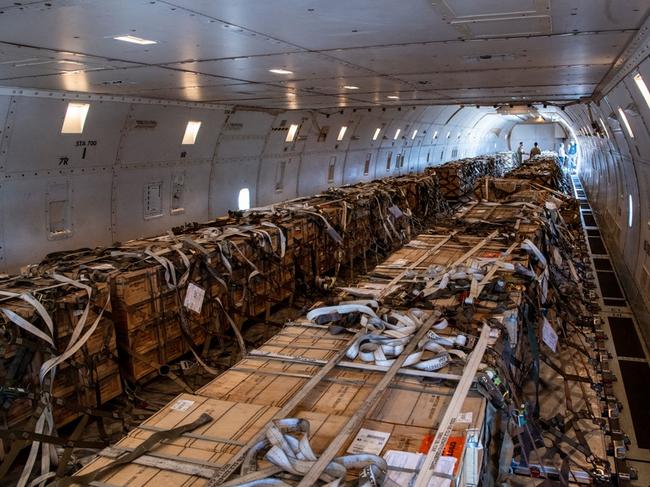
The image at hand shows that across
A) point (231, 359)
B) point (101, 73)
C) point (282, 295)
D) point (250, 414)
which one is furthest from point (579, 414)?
point (101, 73)

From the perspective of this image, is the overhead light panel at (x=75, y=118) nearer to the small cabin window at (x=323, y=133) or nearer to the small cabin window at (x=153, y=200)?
the small cabin window at (x=153, y=200)

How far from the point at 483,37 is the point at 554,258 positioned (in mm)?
5194

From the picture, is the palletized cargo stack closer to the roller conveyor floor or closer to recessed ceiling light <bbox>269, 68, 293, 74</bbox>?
the roller conveyor floor

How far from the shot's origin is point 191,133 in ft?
41.4

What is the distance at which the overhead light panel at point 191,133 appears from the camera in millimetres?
12448

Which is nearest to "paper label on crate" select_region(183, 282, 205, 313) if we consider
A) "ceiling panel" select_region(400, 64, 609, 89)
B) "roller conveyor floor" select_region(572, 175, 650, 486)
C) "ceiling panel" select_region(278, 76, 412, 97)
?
"ceiling panel" select_region(278, 76, 412, 97)

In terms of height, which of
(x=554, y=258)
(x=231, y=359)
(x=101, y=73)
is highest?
(x=101, y=73)

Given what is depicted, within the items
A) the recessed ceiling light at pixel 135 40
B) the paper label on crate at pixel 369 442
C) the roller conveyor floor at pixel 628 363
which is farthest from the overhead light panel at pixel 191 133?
the paper label on crate at pixel 369 442

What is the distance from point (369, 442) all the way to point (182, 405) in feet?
4.45

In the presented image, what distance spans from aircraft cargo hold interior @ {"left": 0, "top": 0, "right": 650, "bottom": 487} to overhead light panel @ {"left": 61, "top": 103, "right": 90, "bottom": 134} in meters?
0.07

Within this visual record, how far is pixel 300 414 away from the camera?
369cm

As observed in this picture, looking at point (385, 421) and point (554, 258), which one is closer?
point (385, 421)

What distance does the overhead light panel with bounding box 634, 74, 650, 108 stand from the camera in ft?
22.9

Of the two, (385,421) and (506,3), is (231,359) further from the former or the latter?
(506,3)
